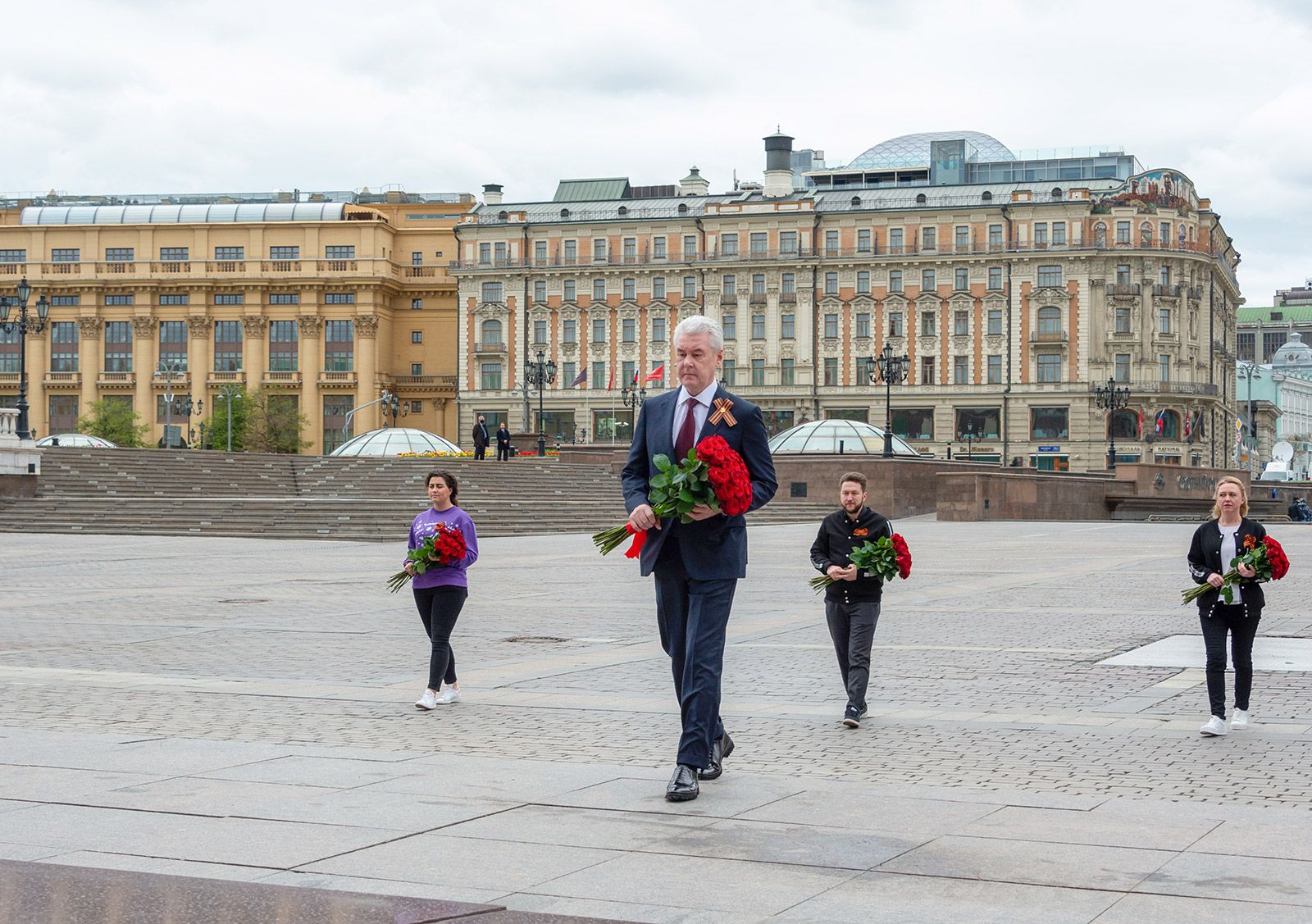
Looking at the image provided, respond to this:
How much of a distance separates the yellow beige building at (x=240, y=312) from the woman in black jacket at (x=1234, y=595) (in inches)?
3945

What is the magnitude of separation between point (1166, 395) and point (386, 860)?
299 ft

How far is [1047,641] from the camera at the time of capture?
1356cm

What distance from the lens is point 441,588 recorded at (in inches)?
398

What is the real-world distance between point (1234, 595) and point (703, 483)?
358 cm

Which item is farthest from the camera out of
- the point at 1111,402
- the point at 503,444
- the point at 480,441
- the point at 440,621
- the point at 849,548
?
the point at 1111,402

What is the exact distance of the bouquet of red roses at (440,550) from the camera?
10047 millimetres

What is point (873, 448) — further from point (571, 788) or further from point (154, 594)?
point (571, 788)

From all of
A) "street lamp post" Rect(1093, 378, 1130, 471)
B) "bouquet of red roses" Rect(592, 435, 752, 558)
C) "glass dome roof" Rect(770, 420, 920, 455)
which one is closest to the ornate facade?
"street lamp post" Rect(1093, 378, 1130, 471)

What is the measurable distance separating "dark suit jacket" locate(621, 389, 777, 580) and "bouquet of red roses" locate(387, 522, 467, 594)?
3019 mm

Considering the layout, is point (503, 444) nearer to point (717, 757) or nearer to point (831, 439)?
point (831, 439)

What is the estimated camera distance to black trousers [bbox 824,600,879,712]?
927 cm

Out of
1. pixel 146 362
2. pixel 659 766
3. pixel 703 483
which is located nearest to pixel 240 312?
pixel 146 362

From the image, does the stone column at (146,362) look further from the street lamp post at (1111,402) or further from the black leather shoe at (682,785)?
the black leather shoe at (682,785)

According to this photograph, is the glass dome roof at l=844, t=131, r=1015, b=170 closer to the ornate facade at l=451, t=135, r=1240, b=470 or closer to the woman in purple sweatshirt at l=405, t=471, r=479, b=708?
the ornate facade at l=451, t=135, r=1240, b=470
